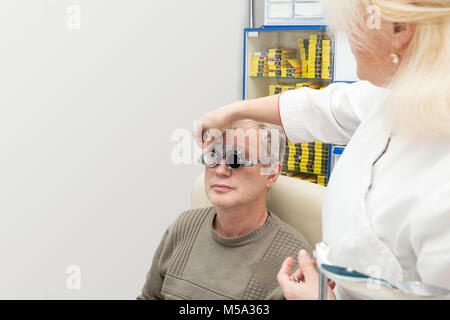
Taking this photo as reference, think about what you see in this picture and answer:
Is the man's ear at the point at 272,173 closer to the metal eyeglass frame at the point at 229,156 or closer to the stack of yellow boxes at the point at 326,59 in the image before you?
the metal eyeglass frame at the point at 229,156

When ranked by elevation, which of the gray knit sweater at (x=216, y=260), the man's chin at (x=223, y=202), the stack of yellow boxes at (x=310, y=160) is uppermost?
the man's chin at (x=223, y=202)

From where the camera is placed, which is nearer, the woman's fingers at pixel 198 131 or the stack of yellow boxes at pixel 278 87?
the woman's fingers at pixel 198 131

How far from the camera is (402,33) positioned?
97cm

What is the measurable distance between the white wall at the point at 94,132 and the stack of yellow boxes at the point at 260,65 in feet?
1.72

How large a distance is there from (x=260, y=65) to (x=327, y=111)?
280cm

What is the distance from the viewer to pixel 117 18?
9.97 ft

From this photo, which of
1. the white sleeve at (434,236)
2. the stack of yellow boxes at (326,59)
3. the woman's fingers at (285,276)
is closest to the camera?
the white sleeve at (434,236)

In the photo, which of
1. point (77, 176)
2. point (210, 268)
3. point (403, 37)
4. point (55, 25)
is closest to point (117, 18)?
point (55, 25)

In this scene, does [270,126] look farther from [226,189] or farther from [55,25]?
[55,25]

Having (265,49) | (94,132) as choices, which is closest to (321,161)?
(265,49)

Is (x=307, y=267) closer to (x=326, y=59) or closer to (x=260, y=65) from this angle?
(x=326, y=59)

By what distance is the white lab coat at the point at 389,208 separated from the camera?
0.89 m

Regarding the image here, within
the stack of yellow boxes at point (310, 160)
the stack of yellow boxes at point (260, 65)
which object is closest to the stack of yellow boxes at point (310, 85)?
the stack of yellow boxes at point (260, 65)

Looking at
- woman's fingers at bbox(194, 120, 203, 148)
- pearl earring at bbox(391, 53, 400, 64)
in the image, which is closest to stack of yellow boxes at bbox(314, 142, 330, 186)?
woman's fingers at bbox(194, 120, 203, 148)
